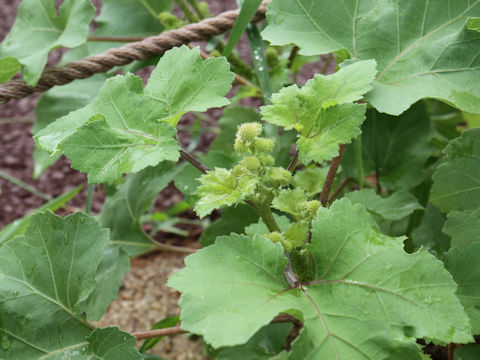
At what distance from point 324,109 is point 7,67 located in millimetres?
640

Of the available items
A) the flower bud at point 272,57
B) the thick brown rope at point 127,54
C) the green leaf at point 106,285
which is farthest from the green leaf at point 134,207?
the flower bud at point 272,57

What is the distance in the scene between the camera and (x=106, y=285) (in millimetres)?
922

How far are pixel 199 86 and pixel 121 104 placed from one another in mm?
105

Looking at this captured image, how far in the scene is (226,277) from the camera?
532 mm

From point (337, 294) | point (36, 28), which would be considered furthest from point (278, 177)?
point (36, 28)

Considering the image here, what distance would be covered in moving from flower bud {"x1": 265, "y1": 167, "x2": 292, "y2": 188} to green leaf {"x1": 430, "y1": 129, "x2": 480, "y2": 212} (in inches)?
11.4

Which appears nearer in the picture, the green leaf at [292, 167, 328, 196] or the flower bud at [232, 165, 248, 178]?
the flower bud at [232, 165, 248, 178]

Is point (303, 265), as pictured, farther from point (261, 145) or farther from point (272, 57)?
point (272, 57)

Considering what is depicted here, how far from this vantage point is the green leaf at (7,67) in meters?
0.92

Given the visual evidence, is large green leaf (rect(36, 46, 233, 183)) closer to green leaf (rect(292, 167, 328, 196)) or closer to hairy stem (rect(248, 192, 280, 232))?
hairy stem (rect(248, 192, 280, 232))

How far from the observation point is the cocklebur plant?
517 mm

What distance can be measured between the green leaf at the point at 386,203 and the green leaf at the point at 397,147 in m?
0.15

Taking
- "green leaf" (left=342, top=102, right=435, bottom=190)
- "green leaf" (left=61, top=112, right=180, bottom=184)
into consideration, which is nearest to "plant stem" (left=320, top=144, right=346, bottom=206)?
"green leaf" (left=61, top=112, right=180, bottom=184)

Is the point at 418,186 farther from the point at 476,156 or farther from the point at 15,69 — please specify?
the point at 15,69
